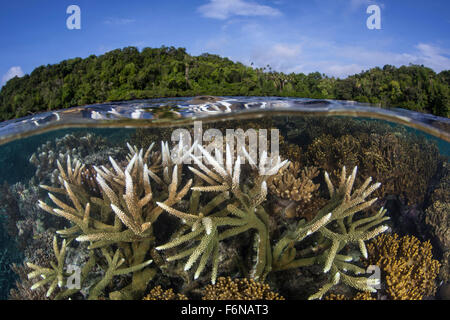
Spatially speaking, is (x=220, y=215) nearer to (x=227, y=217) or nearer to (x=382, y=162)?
(x=227, y=217)

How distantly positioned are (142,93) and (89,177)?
4.95m

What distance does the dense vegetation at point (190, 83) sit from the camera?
8.14 metres

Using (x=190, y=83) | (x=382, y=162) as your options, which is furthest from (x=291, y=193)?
(x=190, y=83)

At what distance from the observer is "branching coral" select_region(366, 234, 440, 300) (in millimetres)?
3311

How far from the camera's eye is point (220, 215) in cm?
332

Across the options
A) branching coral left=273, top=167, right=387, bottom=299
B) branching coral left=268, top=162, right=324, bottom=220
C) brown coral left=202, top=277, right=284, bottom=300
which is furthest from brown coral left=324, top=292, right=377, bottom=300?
branching coral left=268, top=162, right=324, bottom=220

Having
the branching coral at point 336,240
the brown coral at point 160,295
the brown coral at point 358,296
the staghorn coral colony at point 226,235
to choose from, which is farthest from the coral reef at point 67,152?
the brown coral at point 358,296

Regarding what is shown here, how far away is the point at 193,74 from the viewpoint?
30.4ft

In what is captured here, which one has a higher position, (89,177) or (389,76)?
(389,76)

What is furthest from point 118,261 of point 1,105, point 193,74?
point 1,105

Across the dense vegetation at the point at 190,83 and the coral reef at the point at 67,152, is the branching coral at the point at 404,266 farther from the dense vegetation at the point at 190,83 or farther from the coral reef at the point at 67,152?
the coral reef at the point at 67,152

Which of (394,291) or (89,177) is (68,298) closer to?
(89,177)

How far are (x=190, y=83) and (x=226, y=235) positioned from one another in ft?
23.5
